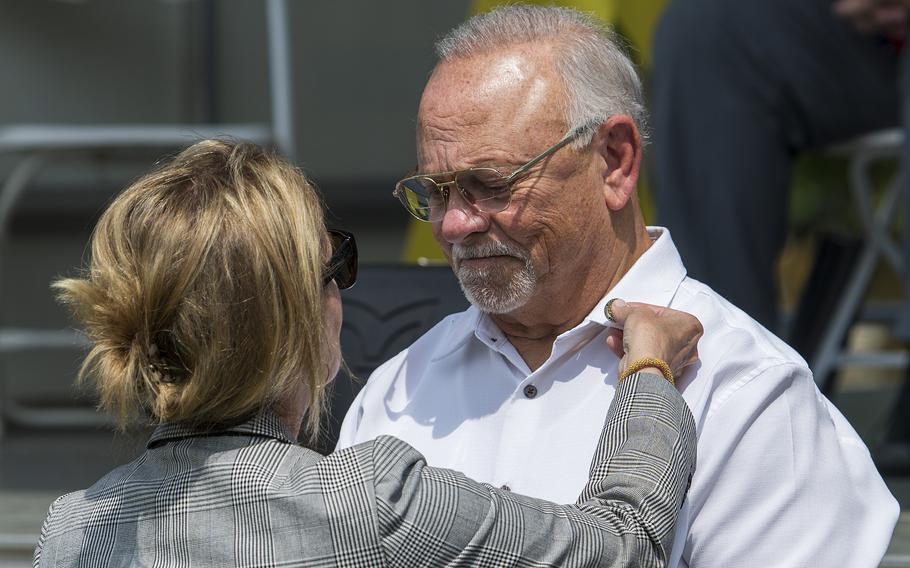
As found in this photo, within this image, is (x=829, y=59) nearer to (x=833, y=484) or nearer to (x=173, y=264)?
(x=833, y=484)

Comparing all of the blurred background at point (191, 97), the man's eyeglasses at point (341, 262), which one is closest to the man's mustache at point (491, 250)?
the man's eyeglasses at point (341, 262)

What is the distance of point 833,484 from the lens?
1.89 m

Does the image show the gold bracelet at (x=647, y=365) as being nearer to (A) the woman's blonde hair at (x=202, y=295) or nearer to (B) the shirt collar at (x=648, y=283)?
(B) the shirt collar at (x=648, y=283)

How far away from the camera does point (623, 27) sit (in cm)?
375

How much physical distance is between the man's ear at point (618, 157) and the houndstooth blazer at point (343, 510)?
600 mm

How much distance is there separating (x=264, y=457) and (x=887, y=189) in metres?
3.08

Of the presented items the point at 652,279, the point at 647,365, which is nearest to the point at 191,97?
the point at 652,279

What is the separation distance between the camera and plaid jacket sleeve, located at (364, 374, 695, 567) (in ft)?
5.11

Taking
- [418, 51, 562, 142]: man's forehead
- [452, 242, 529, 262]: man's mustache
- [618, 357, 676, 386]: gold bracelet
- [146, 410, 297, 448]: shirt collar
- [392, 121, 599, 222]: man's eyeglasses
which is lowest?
[146, 410, 297, 448]: shirt collar

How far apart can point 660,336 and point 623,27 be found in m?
2.02

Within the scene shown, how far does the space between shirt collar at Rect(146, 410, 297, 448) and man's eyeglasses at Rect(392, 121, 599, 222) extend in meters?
0.65

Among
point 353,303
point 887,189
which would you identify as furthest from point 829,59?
point 353,303

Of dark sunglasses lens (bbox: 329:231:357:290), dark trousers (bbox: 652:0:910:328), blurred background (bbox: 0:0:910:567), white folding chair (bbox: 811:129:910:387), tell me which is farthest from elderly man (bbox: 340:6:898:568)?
blurred background (bbox: 0:0:910:567)

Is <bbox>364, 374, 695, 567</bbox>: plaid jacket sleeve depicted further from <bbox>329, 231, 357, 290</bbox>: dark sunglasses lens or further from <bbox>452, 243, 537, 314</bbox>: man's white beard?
<bbox>452, 243, 537, 314</bbox>: man's white beard
